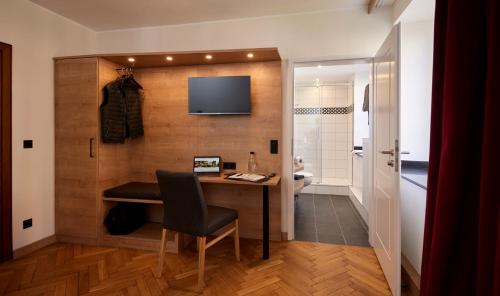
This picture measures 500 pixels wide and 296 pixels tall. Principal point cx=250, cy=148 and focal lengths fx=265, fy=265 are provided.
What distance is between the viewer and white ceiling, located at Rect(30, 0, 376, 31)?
2756 mm

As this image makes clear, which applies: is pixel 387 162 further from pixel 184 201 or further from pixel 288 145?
pixel 184 201

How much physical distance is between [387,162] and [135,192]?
241cm

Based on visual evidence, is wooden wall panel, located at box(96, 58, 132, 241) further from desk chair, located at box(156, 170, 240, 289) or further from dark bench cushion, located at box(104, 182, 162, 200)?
desk chair, located at box(156, 170, 240, 289)

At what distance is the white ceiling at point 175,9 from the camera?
276cm

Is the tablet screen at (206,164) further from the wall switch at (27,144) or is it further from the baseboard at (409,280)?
the baseboard at (409,280)

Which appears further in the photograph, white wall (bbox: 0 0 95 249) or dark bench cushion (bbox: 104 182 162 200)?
dark bench cushion (bbox: 104 182 162 200)

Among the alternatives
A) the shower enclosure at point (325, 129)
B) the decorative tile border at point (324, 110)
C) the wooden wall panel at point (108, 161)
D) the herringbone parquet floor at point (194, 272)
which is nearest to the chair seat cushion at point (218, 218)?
the herringbone parquet floor at point (194, 272)

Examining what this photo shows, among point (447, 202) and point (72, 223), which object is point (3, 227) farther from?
point (447, 202)

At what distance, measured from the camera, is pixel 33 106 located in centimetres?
275

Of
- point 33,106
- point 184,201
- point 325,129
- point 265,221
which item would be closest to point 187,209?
point 184,201

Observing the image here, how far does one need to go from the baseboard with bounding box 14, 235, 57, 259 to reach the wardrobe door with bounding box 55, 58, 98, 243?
92 mm

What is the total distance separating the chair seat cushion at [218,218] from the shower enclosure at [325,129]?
131 inches

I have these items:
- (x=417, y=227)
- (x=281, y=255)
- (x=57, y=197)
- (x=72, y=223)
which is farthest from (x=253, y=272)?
(x=57, y=197)

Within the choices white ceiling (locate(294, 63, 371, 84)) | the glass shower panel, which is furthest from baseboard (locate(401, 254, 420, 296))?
the glass shower panel
